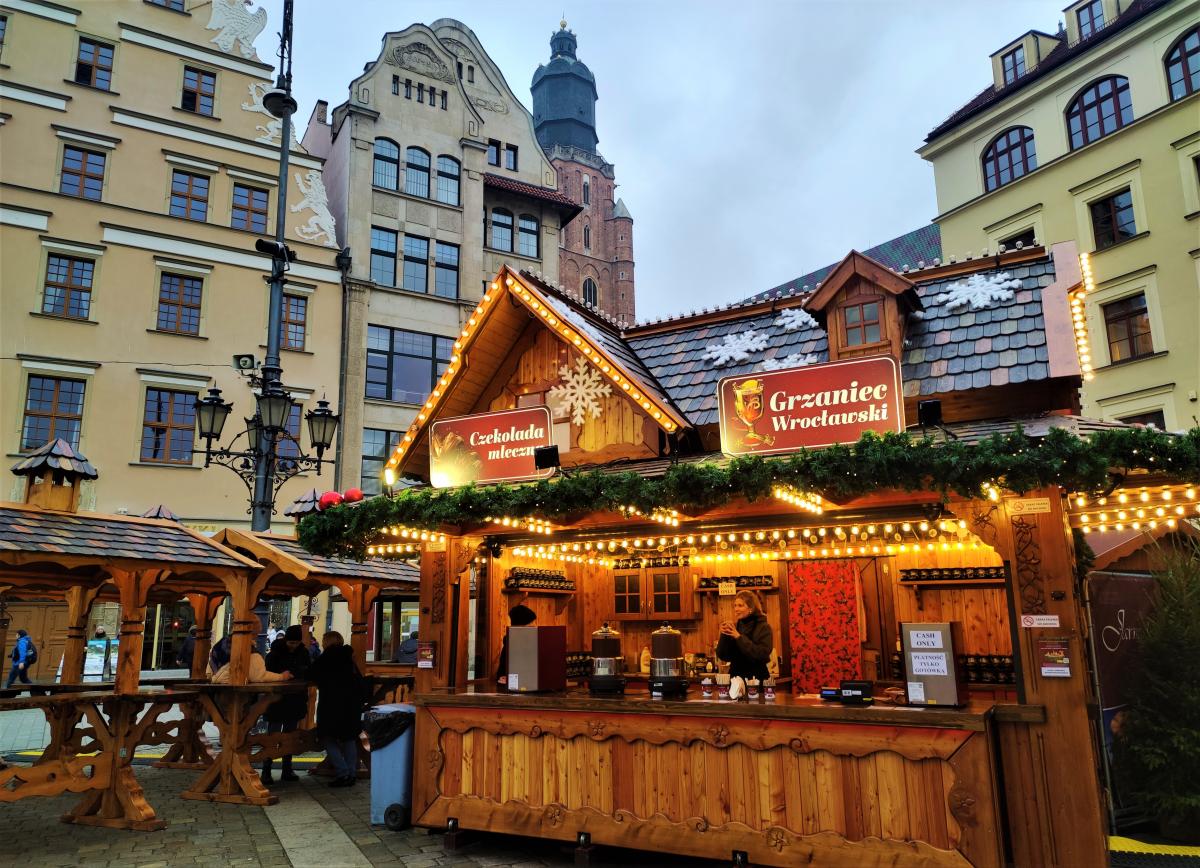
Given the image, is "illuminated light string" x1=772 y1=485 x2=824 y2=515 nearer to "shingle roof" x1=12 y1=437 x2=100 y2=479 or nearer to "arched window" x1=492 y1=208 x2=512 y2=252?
"shingle roof" x1=12 y1=437 x2=100 y2=479

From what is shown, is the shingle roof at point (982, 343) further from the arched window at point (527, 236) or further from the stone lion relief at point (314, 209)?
the arched window at point (527, 236)

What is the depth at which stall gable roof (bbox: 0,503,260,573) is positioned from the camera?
26.5ft

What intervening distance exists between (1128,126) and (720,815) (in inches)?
916

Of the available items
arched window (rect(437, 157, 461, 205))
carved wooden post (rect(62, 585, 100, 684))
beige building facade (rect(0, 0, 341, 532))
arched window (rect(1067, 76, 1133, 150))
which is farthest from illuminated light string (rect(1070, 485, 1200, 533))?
arched window (rect(437, 157, 461, 205))

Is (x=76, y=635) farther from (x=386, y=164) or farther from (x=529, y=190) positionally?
(x=529, y=190)

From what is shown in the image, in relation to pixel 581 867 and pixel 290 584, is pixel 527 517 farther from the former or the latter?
pixel 290 584

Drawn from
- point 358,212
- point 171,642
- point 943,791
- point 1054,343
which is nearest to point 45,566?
point 943,791

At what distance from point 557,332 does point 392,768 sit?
5.26 m

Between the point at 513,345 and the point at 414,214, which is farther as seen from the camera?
the point at 414,214

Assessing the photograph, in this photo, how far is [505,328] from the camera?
37.1ft

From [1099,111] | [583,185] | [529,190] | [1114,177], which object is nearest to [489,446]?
[1114,177]

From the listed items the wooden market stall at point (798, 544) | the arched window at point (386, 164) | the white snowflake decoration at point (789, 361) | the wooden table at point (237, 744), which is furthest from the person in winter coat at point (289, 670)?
the arched window at point (386, 164)

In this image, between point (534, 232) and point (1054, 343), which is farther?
point (534, 232)

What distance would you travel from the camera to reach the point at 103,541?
8.84m
